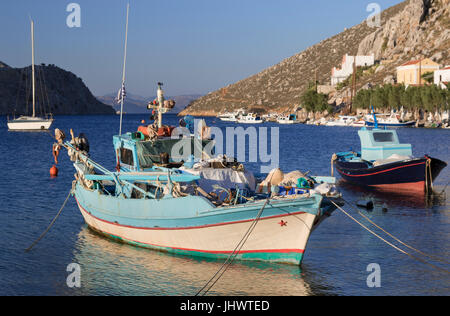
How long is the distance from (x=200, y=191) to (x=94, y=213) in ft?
19.9

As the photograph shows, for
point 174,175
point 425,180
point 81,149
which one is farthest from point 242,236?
point 425,180

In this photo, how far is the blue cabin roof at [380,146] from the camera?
3619cm

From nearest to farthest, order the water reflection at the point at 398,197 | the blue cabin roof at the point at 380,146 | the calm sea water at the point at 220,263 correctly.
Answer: the calm sea water at the point at 220,263 < the water reflection at the point at 398,197 < the blue cabin roof at the point at 380,146

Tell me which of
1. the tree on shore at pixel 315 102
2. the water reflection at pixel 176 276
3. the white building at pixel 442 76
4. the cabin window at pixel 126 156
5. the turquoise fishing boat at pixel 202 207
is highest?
the white building at pixel 442 76

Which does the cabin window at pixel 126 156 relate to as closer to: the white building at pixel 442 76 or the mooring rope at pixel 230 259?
the mooring rope at pixel 230 259

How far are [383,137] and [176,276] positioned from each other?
2350 cm

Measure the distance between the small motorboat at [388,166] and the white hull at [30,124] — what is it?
84408 mm

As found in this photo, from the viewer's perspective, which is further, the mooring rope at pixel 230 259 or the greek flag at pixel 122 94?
the greek flag at pixel 122 94

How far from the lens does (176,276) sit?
692 inches

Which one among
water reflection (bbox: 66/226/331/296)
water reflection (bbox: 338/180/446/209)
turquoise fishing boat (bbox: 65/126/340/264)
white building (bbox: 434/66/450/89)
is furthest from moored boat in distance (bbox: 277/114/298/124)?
water reflection (bbox: 66/226/331/296)

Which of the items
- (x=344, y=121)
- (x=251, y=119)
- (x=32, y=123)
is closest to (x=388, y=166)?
(x=32, y=123)

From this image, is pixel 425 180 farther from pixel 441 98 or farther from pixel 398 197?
pixel 441 98

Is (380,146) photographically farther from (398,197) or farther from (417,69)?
(417,69)

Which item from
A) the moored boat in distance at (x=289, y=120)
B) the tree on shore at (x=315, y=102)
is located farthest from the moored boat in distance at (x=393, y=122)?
the moored boat in distance at (x=289, y=120)
